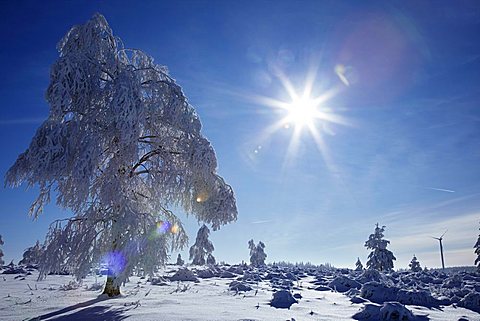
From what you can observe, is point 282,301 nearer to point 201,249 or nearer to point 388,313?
point 388,313

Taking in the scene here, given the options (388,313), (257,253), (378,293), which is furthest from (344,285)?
(257,253)

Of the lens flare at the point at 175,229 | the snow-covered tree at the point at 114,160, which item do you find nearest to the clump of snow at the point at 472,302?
the snow-covered tree at the point at 114,160

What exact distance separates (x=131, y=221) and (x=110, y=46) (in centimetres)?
689

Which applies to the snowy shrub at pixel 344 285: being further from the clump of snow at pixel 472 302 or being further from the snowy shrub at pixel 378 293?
the clump of snow at pixel 472 302

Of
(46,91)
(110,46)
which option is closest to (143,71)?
(110,46)

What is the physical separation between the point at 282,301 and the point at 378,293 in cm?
398

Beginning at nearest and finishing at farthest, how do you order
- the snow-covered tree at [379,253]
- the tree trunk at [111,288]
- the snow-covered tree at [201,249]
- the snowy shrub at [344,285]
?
the tree trunk at [111,288] → the snowy shrub at [344,285] → the snow-covered tree at [379,253] → the snow-covered tree at [201,249]

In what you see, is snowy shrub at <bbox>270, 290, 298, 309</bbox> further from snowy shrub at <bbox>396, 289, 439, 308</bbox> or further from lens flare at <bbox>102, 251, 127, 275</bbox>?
lens flare at <bbox>102, 251, 127, 275</bbox>

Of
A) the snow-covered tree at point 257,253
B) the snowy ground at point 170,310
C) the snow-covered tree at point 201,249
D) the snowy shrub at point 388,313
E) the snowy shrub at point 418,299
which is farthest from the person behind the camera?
the snow-covered tree at point 257,253

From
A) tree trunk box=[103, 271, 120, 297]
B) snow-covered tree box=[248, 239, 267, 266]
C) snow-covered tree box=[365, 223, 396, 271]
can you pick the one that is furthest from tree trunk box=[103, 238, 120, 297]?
snow-covered tree box=[248, 239, 267, 266]

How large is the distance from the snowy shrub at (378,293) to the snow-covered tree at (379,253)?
1360 inches

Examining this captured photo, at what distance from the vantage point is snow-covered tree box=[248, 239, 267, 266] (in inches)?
2384

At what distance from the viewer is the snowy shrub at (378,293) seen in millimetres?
10484

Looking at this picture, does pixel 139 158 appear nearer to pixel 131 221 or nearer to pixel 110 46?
pixel 131 221
